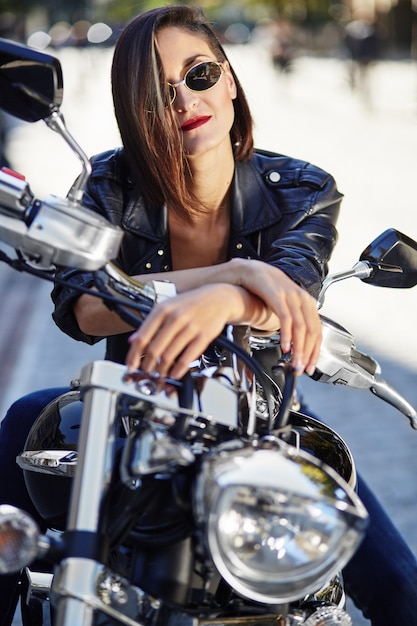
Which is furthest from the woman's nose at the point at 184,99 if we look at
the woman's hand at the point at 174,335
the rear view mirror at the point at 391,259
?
the woman's hand at the point at 174,335

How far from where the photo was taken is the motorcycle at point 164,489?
1.27 metres

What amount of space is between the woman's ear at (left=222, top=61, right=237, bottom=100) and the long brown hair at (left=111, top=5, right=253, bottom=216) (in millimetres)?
20

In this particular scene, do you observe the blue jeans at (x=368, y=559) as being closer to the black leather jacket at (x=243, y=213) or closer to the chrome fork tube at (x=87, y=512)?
the black leather jacket at (x=243, y=213)

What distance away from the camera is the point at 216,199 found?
2385 mm

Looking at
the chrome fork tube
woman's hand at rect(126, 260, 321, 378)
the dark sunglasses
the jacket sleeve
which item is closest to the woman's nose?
the dark sunglasses

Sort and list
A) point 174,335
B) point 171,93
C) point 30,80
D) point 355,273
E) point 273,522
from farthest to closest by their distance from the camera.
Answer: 1. point 171,93
2. point 355,273
3. point 30,80
4. point 174,335
5. point 273,522

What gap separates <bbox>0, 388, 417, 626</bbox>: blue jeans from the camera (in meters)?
2.15

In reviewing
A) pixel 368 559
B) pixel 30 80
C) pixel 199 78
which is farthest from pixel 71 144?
pixel 368 559

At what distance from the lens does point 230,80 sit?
2.34m

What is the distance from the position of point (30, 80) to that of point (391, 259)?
2.40ft

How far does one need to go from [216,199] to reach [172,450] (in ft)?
3.84

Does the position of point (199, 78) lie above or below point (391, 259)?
above

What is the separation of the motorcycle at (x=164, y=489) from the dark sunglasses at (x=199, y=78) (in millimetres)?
653

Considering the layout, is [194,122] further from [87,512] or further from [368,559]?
[87,512]
